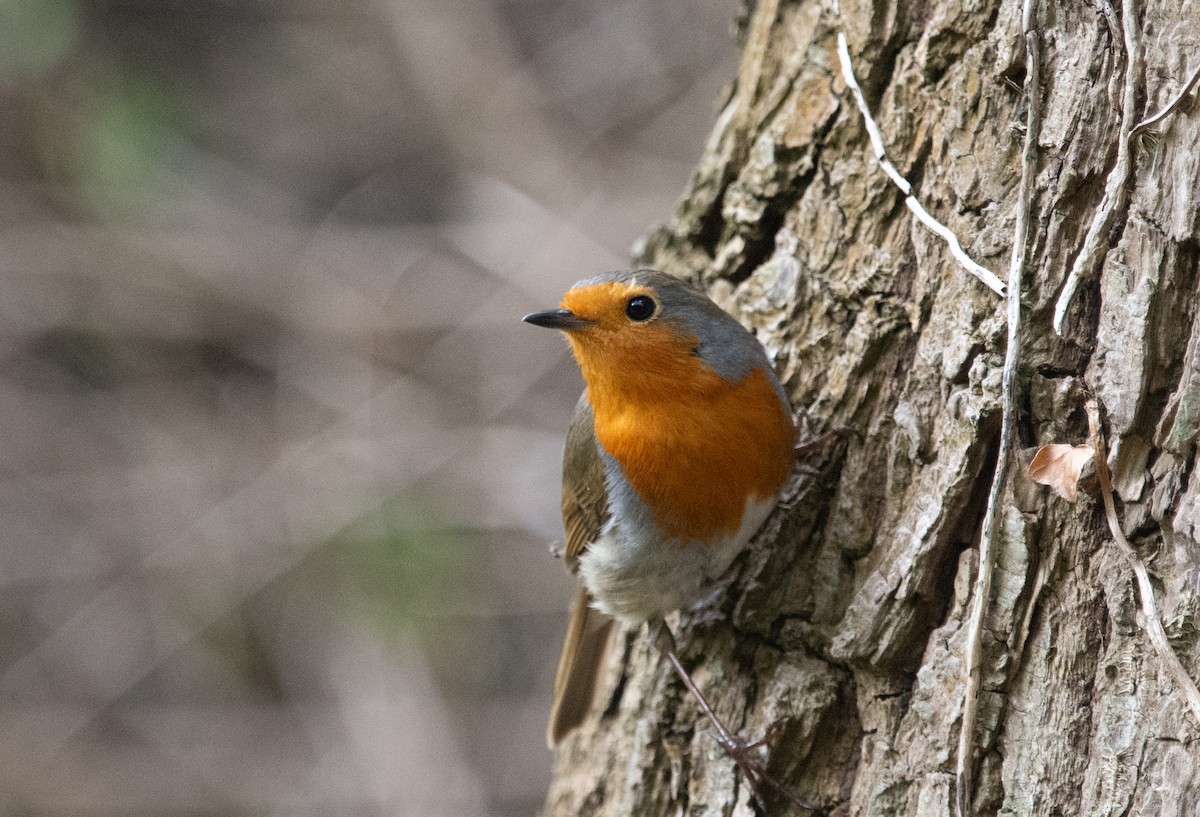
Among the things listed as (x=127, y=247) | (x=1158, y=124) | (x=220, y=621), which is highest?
(x=127, y=247)

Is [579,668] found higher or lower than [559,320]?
lower

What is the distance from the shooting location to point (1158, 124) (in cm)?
218

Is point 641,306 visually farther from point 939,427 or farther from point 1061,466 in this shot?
point 1061,466

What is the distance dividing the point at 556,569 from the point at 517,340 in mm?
1385

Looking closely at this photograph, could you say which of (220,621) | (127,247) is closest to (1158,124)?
(220,621)

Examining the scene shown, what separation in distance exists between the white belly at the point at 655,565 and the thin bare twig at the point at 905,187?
2.67 ft

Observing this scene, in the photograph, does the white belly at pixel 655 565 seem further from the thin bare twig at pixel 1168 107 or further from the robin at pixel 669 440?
the thin bare twig at pixel 1168 107

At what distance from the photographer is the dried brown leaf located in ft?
7.40

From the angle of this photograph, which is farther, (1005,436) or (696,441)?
(696,441)

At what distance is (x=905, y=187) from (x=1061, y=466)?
82 centimetres

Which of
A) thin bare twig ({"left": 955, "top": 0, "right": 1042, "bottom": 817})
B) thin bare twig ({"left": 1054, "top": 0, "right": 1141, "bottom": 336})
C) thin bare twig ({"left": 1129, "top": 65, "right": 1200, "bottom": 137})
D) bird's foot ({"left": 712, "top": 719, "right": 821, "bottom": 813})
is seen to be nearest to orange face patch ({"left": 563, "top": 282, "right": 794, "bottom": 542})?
Result: bird's foot ({"left": 712, "top": 719, "right": 821, "bottom": 813})

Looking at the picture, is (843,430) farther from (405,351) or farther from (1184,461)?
(405,351)

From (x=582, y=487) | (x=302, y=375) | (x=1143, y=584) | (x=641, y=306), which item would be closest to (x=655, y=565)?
(x=582, y=487)

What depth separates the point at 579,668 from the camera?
144 inches
